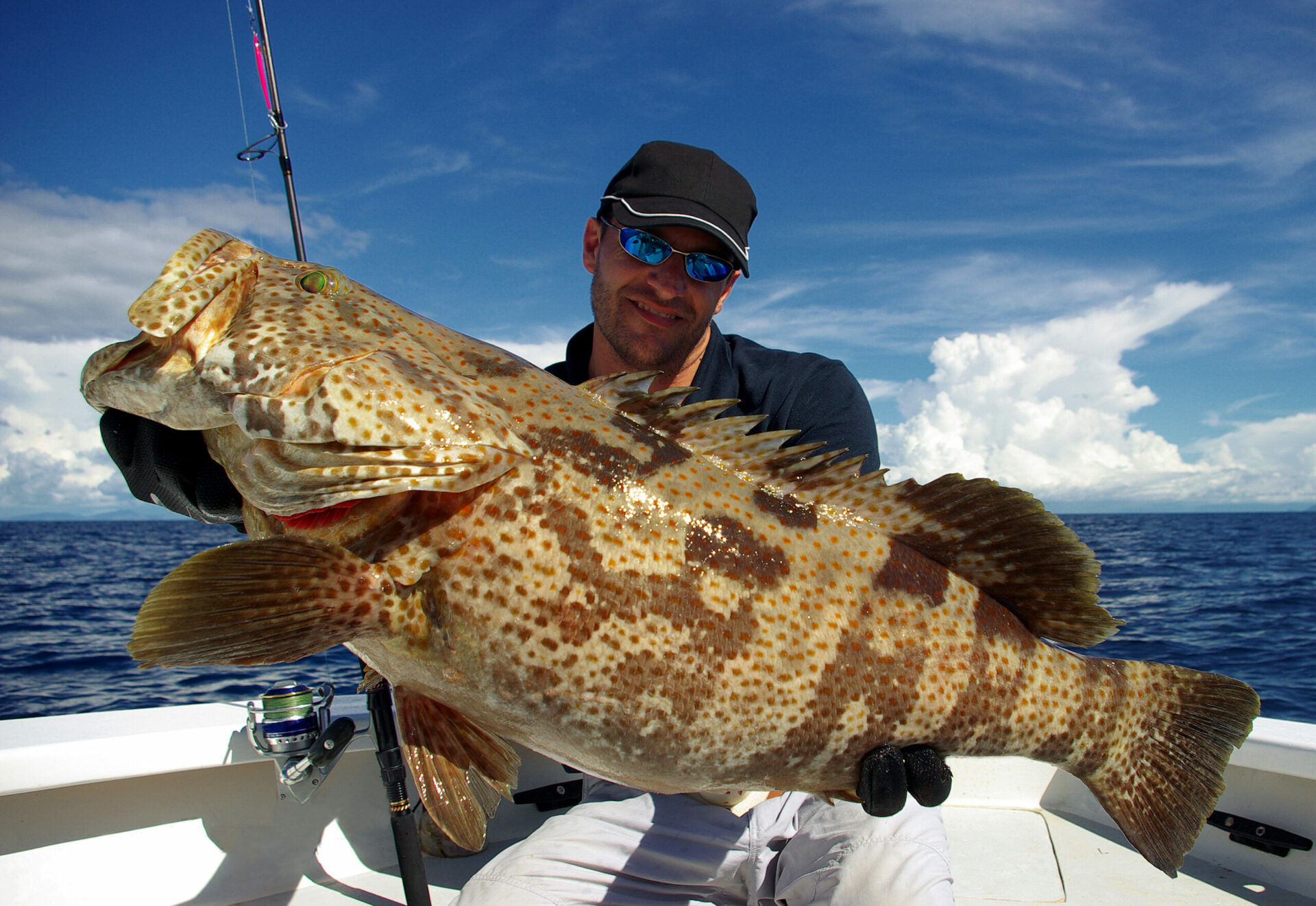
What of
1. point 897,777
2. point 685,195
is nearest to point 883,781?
point 897,777

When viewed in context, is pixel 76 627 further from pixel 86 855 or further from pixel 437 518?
pixel 437 518

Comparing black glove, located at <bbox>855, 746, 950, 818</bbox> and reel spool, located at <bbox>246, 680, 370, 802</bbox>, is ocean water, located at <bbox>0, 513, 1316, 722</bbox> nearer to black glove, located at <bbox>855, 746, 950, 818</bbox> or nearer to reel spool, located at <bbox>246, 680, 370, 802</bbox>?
reel spool, located at <bbox>246, 680, 370, 802</bbox>

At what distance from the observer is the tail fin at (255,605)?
1932 millimetres

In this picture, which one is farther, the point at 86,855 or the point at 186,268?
the point at 86,855

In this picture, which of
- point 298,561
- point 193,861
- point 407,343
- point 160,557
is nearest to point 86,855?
point 193,861

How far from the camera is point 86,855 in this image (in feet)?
12.2

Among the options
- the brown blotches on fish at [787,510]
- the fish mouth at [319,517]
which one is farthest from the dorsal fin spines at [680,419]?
the fish mouth at [319,517]

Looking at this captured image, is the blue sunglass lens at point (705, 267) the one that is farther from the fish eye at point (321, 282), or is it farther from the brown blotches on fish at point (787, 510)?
the fish eye at point (321, 282)

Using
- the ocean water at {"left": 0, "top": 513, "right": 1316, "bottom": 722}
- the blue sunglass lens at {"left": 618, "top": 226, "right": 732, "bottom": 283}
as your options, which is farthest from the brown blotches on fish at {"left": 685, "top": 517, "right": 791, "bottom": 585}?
the ocean water at {"left": 0, "top": 513, "right": 1316, "bottom": 722}

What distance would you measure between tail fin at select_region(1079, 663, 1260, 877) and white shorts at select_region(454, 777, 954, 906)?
766 millimetres

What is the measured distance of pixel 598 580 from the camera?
7.11 ft

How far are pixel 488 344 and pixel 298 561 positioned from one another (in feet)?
3.03

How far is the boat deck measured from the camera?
361cm

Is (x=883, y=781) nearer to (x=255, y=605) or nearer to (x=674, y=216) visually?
(x=255, y=605)
